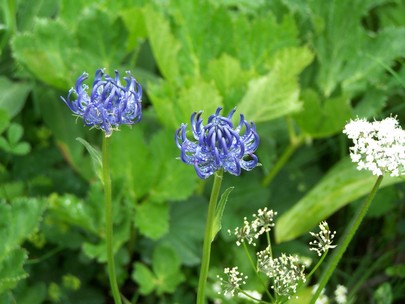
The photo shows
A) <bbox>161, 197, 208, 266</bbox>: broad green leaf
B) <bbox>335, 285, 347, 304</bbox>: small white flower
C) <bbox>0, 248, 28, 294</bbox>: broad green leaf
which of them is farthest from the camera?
<bbox>161, 197, 208, 266</bbox>: broad green leaf

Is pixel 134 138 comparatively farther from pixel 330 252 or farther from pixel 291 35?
pixel 330 252

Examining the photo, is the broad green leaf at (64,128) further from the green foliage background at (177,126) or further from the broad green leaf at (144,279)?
the broad green leaf at (144,279)

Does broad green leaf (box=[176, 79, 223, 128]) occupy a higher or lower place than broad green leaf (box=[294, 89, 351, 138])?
higher

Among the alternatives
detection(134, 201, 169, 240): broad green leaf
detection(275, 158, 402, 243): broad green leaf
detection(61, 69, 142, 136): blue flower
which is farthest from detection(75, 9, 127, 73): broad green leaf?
detection(61, 69, 142, 136): blue flower

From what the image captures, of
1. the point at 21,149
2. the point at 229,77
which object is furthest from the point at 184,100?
the point at 21,149

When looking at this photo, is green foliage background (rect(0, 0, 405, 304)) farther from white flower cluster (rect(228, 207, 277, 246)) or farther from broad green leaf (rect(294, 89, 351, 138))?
white flower cluster (rect(228, 207, 277, 246))

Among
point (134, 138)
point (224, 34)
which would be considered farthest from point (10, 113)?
point (224, 34)

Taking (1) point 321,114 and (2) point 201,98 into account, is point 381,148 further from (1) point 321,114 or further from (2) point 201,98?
(1) point 321,114

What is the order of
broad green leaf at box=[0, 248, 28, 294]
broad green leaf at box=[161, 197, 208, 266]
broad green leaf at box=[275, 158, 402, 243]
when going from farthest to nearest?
broad green leaf at box=[161, 197, 208, 266], broad green leaf at box=[275, 158, 402, 243], broad green leaf at box=[0, 248, 28, 294]
